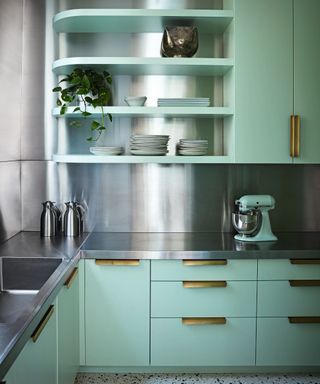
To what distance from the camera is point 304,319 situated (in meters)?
3.00

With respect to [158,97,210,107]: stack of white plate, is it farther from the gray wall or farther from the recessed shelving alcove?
the gray wall

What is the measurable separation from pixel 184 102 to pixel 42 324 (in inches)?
69.0

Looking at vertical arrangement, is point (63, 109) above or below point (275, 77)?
below

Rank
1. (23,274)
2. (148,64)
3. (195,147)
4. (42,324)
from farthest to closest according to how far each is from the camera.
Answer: (195,147), (148,64), (23,274), (42,324)

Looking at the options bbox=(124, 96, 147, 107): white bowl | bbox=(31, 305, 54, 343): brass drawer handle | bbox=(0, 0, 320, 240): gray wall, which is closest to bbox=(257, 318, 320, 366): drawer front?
bbox=(0, 0, 320, 240): gray wall

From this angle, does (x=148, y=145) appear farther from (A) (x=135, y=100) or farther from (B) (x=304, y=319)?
(B) (x=304, y=319)

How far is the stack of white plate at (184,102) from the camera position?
10.6 feet

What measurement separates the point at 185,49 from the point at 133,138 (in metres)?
0.65


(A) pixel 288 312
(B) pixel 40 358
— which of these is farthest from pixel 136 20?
(B) pixel 40 358

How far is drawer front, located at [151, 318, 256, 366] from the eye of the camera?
3.00m

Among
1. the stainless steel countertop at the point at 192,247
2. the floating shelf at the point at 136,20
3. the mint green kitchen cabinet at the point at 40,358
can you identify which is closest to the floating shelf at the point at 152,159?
the stainless steel countertop at the point at 192,247

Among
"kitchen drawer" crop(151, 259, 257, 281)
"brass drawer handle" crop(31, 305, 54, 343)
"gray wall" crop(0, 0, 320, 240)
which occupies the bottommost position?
"brass drawer handle" crop(31, 305, 54, 343)

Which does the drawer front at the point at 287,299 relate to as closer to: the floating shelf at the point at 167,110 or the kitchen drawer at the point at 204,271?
the kitchen drawer at the point at 204,271

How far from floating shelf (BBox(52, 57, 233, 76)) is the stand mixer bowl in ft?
3.04
